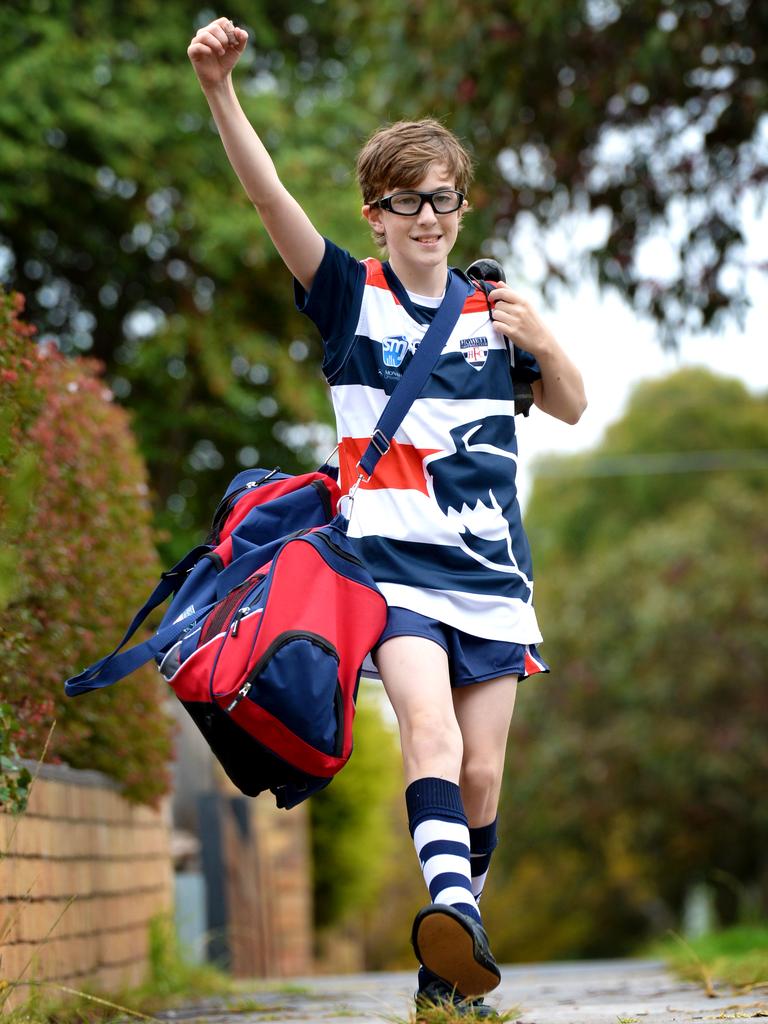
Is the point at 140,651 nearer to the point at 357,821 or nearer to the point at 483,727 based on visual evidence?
the point at 483,727

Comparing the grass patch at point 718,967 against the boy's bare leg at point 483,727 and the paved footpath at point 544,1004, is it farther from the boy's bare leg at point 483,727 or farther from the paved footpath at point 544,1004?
the boy's bare leg at point 483,727

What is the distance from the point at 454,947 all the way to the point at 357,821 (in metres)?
12.8

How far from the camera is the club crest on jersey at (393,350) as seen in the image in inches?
148

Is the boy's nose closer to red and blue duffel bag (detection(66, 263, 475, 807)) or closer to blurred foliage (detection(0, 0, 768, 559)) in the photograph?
red and blue duffel bag (detection(66, 263, 475, 807))

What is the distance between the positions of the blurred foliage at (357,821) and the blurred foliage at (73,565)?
852 cm

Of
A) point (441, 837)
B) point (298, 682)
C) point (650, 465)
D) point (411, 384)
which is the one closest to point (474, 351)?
point (411, 384)

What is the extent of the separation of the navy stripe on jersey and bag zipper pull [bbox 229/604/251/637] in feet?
1.04

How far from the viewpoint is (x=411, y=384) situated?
12.0 feet

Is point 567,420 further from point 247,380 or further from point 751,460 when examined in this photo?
point 751,460

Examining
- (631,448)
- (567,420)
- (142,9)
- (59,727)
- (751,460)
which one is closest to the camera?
(567,420)

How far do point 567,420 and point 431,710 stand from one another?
0.92 metres

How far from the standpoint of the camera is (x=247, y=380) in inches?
617

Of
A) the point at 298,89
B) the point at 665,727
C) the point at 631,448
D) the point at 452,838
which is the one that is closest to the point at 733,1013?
the point at 452,838

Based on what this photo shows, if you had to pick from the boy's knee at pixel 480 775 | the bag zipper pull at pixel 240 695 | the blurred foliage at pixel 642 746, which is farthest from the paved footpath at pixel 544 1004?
the blurred foliage at pixel 642 746
